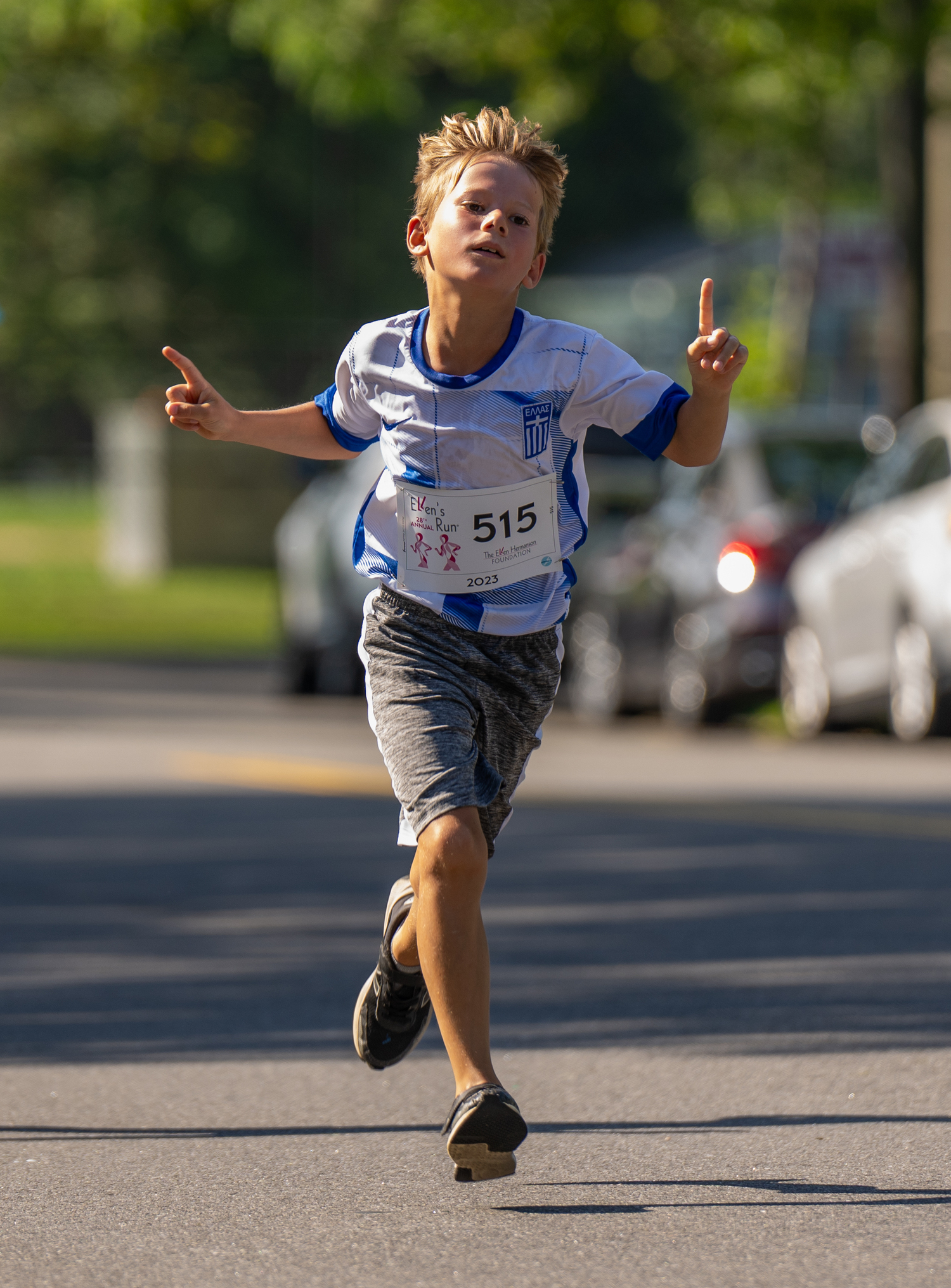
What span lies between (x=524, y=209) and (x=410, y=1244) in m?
1.90

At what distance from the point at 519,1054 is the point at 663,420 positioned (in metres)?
1.79

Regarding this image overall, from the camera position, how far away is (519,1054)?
228 inches

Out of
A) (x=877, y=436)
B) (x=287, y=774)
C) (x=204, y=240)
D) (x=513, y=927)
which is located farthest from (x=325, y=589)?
(x=204, y=240)

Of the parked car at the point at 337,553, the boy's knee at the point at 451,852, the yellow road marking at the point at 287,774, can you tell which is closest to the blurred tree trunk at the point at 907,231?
the parked car at the point at 337,553

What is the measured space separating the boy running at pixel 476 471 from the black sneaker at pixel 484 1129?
0.23 meters

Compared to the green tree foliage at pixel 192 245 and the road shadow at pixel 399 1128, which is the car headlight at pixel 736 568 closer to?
the road shadow at pixel 399 1128

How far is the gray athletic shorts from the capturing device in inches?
181

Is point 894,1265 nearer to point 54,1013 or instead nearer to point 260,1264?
point 260,1264

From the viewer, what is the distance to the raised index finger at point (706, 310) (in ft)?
15.0

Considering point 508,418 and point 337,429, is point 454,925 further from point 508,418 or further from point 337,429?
point 337,429

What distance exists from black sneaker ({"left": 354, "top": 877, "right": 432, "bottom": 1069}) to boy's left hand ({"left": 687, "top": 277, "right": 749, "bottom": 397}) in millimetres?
1172

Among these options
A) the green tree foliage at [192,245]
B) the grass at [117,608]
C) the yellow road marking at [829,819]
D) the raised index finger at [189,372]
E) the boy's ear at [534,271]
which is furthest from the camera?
the green tree foliage at [192,245]

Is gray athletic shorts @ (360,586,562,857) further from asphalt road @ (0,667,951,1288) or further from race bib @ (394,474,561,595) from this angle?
asphalt road @ (0,667,951,1288)

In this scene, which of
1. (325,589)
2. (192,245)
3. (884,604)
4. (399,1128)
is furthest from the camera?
(192,245)
